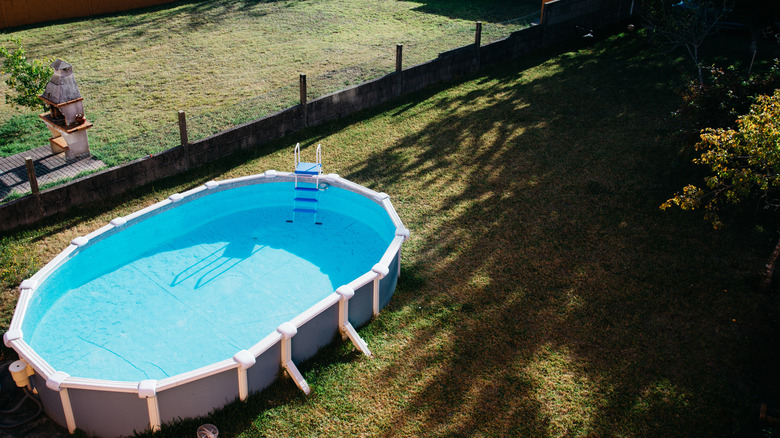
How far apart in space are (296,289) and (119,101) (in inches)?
320

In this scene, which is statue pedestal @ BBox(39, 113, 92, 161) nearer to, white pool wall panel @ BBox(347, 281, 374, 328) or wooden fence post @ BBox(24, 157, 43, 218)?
wooden fence post @ BBox(24, 157, 43, 218)

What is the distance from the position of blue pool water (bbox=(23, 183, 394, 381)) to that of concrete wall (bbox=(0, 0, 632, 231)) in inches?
49.3

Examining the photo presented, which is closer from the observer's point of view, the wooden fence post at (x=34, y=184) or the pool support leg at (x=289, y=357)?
the pool support leg at (x=289, y=357)

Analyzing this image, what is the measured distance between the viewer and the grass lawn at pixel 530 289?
7242 mm

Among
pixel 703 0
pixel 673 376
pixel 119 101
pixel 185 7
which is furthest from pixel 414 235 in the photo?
pixel 185 7

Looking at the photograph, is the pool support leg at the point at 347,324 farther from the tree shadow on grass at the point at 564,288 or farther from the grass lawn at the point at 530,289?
the tree shadow on grass at the point at 564,288

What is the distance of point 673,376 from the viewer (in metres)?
7.72

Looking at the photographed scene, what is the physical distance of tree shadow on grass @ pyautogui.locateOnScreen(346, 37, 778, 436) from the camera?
7.34m

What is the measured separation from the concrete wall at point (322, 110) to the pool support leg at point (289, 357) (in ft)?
18.2

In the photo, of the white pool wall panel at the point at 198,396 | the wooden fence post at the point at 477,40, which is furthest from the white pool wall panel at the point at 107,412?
the wooden fence post at the point at 477,40

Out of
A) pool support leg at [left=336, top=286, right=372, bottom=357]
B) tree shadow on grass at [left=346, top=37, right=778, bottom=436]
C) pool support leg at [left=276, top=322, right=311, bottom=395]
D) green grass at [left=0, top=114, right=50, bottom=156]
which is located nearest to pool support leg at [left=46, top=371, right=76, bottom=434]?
pool support leg at [left=276, top=322, right=311, bottom=395]

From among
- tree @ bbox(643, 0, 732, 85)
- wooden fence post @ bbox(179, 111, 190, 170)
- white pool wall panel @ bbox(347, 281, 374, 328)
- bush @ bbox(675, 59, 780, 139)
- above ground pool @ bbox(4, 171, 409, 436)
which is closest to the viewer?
above ground pool @ bbox(4, 171, 409, 436)

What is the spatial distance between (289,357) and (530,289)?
12.5ft

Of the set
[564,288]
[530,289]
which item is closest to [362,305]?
[530,289]
